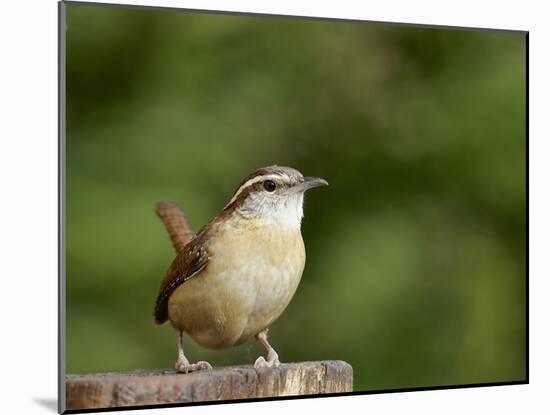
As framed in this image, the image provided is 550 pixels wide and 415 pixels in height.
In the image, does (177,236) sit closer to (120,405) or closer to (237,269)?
(237,269)

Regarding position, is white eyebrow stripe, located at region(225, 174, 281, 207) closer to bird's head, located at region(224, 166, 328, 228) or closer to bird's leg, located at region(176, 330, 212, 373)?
bird's head, located at region(224, 166, 328, 228)

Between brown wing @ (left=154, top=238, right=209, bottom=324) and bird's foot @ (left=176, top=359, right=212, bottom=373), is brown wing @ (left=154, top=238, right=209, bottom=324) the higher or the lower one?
the higher one

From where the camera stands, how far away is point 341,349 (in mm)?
5961

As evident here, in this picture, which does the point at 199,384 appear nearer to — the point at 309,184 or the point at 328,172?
the point at 309,184

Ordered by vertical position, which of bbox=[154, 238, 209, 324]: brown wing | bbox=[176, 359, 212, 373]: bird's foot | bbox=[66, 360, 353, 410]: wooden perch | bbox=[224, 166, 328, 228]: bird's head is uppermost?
bbox=[224, 166, 328, 228]: bird's head

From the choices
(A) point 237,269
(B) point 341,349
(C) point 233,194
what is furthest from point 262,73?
(B) point 341,349

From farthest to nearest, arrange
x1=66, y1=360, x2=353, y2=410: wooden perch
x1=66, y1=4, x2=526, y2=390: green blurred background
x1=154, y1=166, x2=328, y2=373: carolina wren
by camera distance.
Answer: x1=66, y1=4, x2=526, y2=390: green blurred background
x1=154, y1=166, x2=328, y2=373: carolina wren
x1=66, y1=360, x2=353, y2=410: wooden perch

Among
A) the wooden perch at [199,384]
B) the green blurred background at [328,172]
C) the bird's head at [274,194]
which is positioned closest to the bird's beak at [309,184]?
the bird's head at [274,194]

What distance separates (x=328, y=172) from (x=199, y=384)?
4.73ft

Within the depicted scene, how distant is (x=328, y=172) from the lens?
237 inches

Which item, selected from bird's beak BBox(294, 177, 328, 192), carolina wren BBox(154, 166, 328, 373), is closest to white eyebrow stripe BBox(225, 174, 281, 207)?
carolina wren BBox(154, 166, 328, 373)

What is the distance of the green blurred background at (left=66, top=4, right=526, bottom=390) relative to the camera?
5.44 m

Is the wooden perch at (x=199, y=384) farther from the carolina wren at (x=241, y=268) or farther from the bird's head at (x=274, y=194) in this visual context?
the bird's head at (x=274, y=194)

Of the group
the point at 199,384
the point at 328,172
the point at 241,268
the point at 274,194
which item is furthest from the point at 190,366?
the point at 328,172
